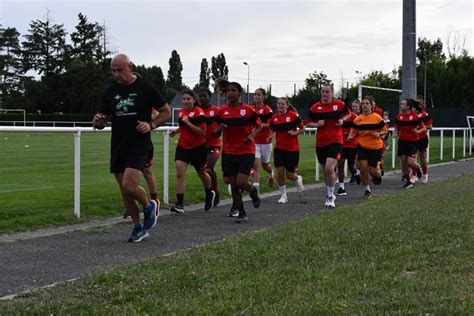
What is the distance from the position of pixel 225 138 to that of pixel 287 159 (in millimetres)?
2743

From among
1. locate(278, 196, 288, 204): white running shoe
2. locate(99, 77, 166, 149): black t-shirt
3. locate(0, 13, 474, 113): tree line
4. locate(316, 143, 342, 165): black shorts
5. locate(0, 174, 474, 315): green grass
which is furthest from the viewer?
locate(0, 13, 474, 113): tree line

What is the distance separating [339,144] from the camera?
1266 centimetres

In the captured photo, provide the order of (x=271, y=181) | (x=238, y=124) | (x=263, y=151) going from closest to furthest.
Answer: (x=238, y=124)
(x=263, y=151)
(x=271, y=181)

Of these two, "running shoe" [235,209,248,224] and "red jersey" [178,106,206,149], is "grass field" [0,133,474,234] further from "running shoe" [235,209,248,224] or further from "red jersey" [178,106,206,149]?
"running shoe" [235,209,248,224]

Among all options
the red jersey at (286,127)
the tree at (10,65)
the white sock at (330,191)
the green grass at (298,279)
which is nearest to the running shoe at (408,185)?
the red jersey at (286,127)

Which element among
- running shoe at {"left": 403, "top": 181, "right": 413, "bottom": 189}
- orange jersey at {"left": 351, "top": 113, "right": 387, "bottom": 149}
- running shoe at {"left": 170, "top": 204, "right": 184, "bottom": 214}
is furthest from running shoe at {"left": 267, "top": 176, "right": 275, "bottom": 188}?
running shoe at {"left": 170, "top": 204, "right": 184, "bottom": 214}

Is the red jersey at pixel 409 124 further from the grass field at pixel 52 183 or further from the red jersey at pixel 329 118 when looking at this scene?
the red jersey at pixel 329 118

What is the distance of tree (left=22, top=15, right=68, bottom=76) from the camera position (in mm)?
107875

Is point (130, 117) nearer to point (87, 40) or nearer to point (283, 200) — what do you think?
point (283, 200)

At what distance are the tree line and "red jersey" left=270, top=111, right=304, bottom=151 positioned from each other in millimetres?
59464

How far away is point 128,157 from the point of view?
27.6 ft

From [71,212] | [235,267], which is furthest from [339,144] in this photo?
[235,267]

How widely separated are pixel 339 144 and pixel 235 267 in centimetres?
670

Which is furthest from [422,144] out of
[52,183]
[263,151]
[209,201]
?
[52,183]
